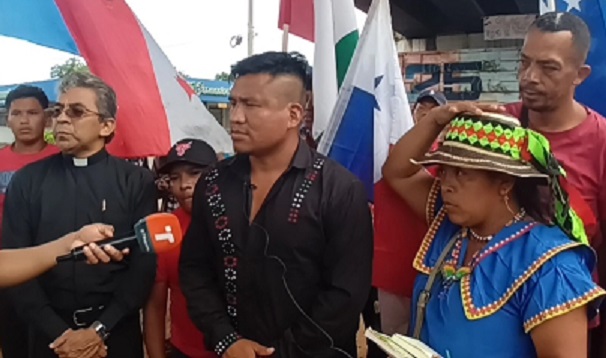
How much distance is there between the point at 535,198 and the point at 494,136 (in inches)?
9.3

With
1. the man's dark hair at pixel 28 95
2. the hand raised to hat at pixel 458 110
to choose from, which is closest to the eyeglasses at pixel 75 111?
the man's dark hair at pixel 28 95

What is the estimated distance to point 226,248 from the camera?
2328 mm

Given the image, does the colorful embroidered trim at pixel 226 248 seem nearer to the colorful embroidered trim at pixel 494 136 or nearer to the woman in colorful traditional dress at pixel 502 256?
the woman in colorful traditional dress at pixel 502 256

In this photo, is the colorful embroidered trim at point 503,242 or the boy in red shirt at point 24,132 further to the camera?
the boy in red shirt at point 24,132

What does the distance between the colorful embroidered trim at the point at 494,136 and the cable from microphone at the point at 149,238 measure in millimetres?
959

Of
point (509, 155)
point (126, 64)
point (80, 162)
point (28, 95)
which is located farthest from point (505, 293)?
point (28, 95)

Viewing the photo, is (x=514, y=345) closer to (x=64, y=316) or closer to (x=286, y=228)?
(x=286, y=228)

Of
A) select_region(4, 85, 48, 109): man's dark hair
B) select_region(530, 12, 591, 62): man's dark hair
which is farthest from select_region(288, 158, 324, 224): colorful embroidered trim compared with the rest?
select_region(4, 85, 48, 109): man's dark hair

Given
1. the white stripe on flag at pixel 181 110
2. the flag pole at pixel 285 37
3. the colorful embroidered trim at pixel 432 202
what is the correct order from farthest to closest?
1. the flag pole at pixel 285 37
2. the white stripe on flag at pixel 181 110
3. the colorful embroidered trim at pixel 432 202

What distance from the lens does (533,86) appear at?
2.31m

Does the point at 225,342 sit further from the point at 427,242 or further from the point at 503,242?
the point at 503,242

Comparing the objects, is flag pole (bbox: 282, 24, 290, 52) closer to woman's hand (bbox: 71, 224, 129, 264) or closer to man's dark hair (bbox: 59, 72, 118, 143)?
man's dark hair (bbox: 59, 72, 118, 143)

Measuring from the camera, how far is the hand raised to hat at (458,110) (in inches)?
79.0

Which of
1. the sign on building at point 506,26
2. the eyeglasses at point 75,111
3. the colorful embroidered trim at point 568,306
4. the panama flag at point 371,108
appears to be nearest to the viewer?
the colorful embroidered trim at point 568,306
